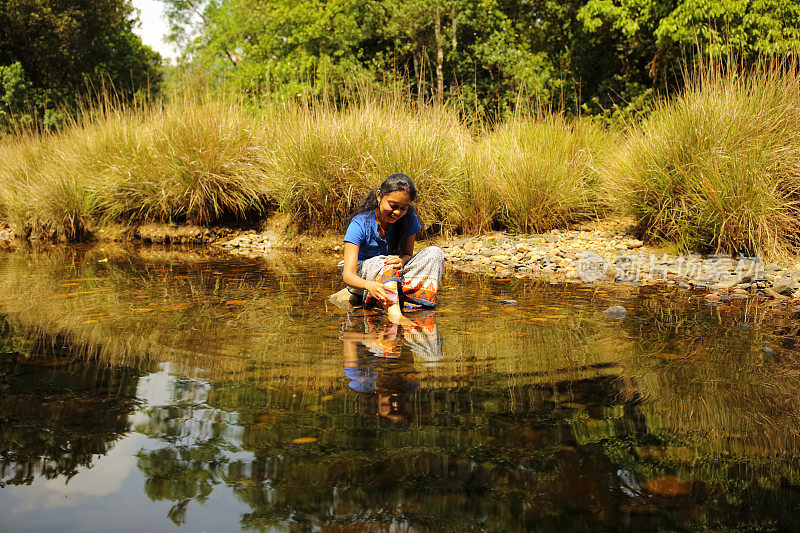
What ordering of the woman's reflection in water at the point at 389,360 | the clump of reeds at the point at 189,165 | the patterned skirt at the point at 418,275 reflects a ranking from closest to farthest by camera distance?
the woman's reflection in water at the point at 389,360
the patterned skirt at the point at 418,275
the clump of reeds at the point at 189,165

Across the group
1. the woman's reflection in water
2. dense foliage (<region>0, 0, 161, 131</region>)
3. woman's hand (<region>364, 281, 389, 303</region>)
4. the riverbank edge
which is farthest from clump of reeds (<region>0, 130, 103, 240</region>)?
dense foliage (<region>0, 0, 161, 131</region>)

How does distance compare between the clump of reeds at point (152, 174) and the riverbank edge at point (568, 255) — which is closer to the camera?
the riverbank edge at point (568, 255)

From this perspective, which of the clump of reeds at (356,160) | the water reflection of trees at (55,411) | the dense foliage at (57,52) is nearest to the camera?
the water reflection of trees at (55,411)

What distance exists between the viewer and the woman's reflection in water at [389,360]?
266 centimetres

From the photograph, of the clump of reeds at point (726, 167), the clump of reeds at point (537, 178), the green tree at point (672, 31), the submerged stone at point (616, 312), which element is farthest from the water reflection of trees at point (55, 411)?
the green tree at point (672, 31)

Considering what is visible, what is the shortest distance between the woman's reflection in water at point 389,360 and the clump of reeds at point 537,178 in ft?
13.8

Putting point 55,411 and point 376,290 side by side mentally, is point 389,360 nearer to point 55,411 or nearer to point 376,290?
point 376,290

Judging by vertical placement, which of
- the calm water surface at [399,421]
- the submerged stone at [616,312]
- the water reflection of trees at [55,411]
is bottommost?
the submerged stone at [616,312]

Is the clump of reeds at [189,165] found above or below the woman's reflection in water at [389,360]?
above

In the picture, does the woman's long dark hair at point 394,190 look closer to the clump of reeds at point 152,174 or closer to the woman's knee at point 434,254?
the woman's knee at point 434,254

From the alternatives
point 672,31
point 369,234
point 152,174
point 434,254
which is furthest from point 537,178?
point 672,31

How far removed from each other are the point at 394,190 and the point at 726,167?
3.83 meters

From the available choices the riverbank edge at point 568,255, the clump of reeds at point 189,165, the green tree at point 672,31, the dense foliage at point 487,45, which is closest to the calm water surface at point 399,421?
the riverbank edge at point 568,255

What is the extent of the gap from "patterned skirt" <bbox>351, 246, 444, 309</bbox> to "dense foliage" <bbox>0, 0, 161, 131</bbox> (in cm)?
1864
